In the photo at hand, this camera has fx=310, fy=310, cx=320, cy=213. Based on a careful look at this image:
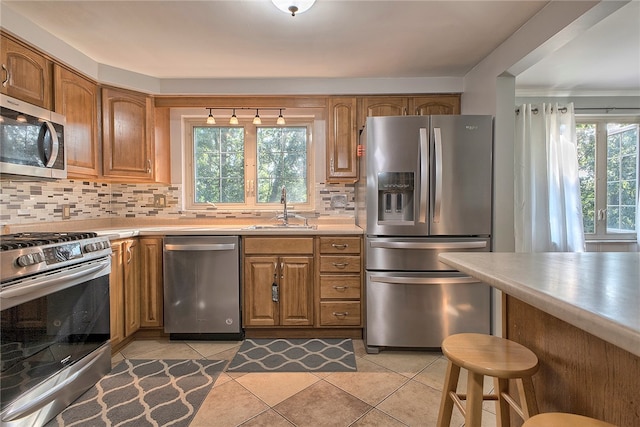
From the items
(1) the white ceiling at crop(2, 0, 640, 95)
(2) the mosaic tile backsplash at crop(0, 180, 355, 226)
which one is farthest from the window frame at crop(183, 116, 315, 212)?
(1) the white ceiling at crop(2, 0, 640, 95)

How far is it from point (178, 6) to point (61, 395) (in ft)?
7.43

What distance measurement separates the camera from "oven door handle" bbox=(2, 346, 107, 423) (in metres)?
1.38

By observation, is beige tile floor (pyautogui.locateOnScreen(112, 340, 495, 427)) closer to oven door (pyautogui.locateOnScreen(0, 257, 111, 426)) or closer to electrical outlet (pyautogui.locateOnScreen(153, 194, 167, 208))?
oven door (pyautogui.locateOnScreen(0, 257, 111, 426))

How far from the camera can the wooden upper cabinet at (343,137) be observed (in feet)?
9.51

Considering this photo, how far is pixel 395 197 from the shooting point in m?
2.42

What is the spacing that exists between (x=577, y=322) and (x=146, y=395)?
7.06 feet

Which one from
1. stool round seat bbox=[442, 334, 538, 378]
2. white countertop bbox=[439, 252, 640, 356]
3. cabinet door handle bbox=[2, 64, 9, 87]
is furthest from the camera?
cabinet door handle bbox=[2, 64, 9, 87]

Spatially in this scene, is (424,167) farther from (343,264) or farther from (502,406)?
(502,406)

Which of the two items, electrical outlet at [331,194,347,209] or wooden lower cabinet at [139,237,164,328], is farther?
electrical outlet at [331,194,347,209]

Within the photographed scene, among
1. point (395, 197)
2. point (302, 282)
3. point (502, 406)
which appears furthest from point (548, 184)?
point (502, 406)

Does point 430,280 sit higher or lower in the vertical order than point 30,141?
lower

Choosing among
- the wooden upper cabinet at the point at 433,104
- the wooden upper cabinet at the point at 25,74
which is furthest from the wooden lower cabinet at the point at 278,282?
the wooden upper cabinet at the point at 25,74

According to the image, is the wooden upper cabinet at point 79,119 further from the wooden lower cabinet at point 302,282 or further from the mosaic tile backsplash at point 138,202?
the wooden lower cabinet at point 302,282

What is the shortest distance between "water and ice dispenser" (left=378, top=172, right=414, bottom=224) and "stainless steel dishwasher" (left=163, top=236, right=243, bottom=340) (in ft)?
4.05
